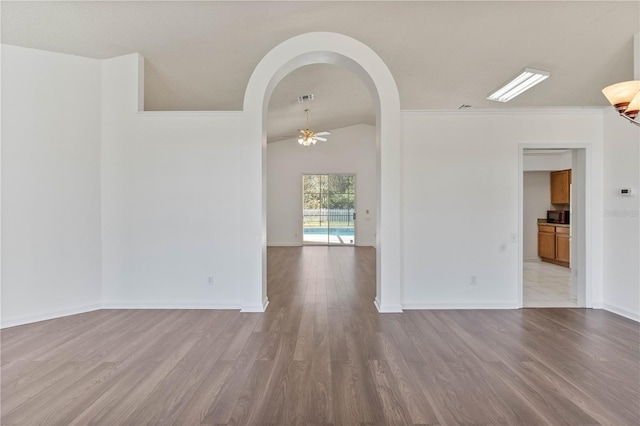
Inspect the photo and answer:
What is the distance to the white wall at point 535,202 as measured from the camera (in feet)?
24.0

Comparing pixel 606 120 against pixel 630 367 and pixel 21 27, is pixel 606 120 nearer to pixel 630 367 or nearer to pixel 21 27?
pixel 630 367

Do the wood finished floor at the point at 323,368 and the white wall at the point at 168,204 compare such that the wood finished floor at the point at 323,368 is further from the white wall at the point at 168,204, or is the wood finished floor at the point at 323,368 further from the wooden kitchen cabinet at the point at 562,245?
the wooden kitchen cabinet at the point at 562,245

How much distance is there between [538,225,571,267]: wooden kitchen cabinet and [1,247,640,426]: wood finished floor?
134 inches

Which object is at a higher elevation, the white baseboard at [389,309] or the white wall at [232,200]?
the white wall at [232,200]

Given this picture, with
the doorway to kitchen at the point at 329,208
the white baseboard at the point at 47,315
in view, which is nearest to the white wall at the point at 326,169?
the doorway to kitchen at the point at 329,208

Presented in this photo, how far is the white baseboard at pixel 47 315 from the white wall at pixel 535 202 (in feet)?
28.5

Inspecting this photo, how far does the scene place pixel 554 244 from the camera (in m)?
6.67

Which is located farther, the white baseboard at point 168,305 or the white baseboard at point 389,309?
the white baseboard at point 168,305

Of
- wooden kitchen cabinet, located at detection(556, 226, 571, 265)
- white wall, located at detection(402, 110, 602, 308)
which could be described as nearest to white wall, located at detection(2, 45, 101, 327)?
white wall, located at detection(402, 110, 602, 308)

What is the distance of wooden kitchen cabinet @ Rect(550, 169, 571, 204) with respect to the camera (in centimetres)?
669

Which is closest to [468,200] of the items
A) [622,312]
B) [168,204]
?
[622,312]

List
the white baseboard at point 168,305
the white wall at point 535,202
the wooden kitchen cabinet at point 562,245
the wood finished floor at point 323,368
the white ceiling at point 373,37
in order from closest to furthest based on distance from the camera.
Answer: the wood finished floor at point 323,368
the white ceiling at point 373,37
the white baseboard at point 168,305
the wooden kitchen cabinet at point 562,245
the white wall at point 535,202

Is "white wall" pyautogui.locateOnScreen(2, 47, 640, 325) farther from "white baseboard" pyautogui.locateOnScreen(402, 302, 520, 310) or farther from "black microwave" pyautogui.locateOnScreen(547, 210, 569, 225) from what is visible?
"black microwave" pyautogui.locateOnScreen(547, 210, 569, 225)

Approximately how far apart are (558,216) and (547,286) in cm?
287
